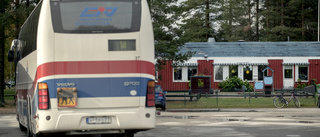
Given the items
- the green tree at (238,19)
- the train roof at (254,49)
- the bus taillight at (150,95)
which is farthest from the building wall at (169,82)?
A: the bus taillight at (150,95)

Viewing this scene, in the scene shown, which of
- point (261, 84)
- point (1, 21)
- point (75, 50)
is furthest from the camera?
point (261, 84)

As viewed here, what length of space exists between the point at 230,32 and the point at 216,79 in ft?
101

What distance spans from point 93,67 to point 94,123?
3.67ft

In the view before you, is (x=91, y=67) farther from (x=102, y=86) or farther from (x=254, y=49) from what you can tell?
(x=254, y=49)

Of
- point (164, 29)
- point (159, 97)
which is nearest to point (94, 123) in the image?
point (159, 97)

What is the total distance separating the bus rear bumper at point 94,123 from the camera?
1091 cm

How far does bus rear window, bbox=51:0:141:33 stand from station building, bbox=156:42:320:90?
3979 centimetres

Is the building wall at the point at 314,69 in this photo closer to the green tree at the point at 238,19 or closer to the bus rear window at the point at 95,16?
the green tree at the point at 238,19

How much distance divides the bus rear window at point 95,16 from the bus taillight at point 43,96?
1.14 m

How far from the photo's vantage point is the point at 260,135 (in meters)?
14.7

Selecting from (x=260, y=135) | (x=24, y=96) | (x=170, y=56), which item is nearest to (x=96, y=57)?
(x=24, y=96)

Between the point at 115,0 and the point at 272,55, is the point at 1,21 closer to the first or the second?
the point at 115,0

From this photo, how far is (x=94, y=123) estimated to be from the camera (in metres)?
11.1

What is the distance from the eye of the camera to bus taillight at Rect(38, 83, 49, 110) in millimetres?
10938
